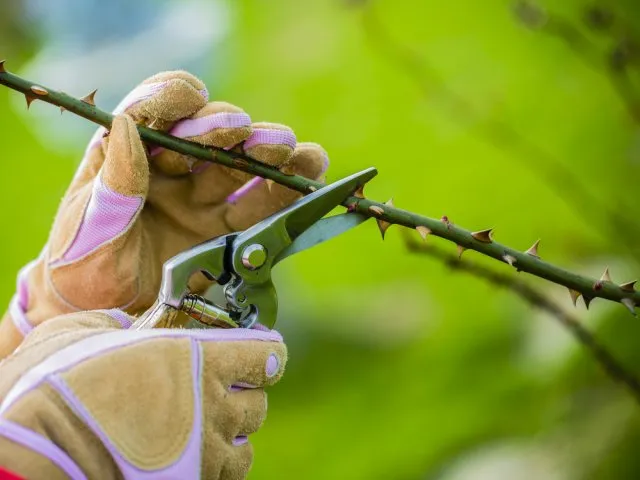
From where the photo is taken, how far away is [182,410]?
482 millimetres

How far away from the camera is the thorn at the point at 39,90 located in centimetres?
57

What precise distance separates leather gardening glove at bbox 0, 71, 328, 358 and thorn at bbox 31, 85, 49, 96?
6 centimetres

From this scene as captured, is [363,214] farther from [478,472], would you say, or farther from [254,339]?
[478,472]

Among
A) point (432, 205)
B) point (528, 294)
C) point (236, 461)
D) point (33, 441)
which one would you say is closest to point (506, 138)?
point (432, 205)

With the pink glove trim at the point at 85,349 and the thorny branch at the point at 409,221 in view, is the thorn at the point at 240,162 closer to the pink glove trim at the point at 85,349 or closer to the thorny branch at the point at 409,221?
the thorny branch at the point at 409,221

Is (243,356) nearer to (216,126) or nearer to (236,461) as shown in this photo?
(236,461)

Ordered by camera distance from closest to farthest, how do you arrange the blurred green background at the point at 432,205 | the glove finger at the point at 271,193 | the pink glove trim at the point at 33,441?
1. the pink glove trim at the point at 33,441
2. the glove finger at the point at 271,193
3. the blurred green background at the point at 432,205

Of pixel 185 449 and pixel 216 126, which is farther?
pixel 216 126

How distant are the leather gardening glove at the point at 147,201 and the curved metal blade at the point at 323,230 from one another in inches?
2.9

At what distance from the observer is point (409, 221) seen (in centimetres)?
60

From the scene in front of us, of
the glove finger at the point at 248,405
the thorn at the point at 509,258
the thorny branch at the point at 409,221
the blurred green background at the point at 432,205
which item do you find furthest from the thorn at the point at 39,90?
the blurred green background at the point at 432,205

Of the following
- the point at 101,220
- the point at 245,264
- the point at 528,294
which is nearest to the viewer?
the point at 245,264

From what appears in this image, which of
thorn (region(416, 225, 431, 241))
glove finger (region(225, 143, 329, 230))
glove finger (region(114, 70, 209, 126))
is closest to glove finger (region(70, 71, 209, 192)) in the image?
glove finger (region(114, 70, 209, 126))

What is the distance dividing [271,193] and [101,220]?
16cm
